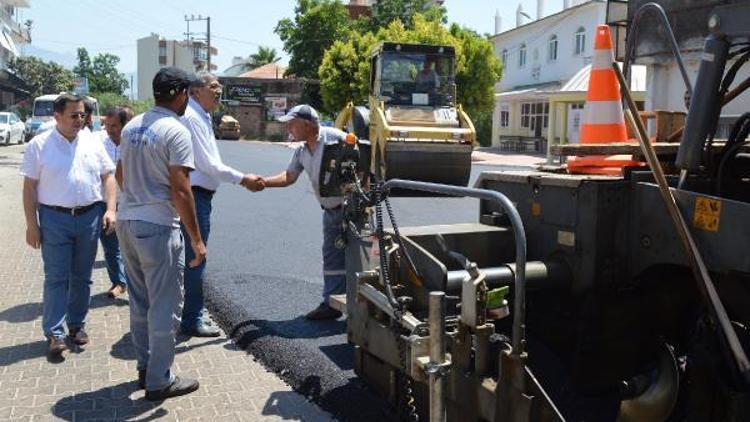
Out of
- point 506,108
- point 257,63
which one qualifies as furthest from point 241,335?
point 257,63

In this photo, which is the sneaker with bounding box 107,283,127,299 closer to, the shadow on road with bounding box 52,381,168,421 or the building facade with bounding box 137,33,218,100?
the shadow on road with bounding box 52,381,168,421

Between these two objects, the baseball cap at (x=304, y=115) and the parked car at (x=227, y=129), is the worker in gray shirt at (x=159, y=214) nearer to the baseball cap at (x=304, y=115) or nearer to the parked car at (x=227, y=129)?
the baseball cap at (x=304, y=115)

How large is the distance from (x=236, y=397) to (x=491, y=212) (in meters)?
1.84

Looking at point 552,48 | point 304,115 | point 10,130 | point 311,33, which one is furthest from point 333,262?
point 311,33

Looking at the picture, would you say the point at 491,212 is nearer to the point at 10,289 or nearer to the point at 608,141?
the point at 608,141

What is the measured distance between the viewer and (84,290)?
507 cm

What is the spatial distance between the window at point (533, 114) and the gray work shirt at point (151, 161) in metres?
33.3

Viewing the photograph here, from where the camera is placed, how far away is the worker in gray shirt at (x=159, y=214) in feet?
12.9

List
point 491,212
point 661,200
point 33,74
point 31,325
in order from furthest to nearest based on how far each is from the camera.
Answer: point 33,74, point 31,325, point 491,212, point 661,200

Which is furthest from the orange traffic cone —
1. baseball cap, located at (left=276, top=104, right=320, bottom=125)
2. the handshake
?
the handshake

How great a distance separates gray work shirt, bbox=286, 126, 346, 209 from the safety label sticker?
301cm

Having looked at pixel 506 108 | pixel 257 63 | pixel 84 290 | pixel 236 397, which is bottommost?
pixel 236 397

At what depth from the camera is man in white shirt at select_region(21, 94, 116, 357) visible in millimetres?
4820

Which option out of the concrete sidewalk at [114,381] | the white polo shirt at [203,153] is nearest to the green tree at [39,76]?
the concrete sidewalk at [114,381]
